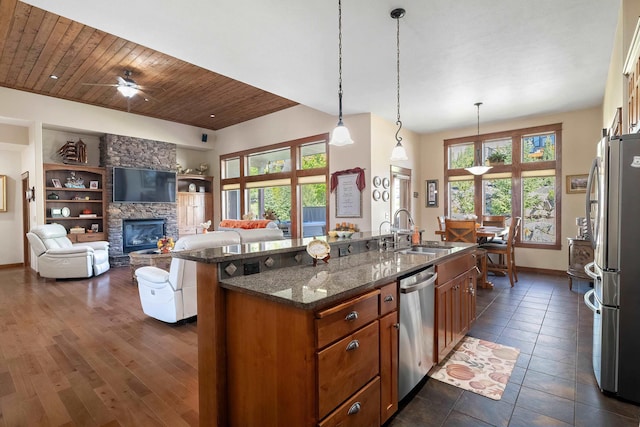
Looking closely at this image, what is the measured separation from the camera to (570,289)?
15.6 feet

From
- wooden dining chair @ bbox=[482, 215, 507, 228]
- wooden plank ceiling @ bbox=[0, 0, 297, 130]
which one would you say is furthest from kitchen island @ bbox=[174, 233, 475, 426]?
wooden dining chair @ bbox=[482, 215, 507, 228]

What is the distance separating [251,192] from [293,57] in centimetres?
524

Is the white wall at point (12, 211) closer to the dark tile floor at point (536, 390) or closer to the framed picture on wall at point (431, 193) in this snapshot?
the dark tile floor at point (536, 390)

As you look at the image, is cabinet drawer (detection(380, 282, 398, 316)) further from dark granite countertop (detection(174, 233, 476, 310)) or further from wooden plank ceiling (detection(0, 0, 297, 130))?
wooden plank ceiling (detection(0, 0, 297, 130))

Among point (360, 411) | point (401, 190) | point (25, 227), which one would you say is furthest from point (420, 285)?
point (25, 227)

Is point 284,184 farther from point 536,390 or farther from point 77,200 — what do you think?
point 536,390

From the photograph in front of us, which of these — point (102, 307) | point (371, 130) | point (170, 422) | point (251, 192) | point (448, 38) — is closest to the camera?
point (170, 422)

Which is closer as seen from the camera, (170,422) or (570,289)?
(170,422)

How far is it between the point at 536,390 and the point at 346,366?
170 centimetres

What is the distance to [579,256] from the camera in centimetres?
464

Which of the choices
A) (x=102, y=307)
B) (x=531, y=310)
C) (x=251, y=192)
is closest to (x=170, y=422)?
(x=102, y=307)

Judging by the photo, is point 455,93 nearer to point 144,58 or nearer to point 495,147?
point 495,147

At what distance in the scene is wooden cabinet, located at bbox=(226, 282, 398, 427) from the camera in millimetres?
1345

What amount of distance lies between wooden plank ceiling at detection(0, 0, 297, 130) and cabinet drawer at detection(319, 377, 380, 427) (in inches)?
201
